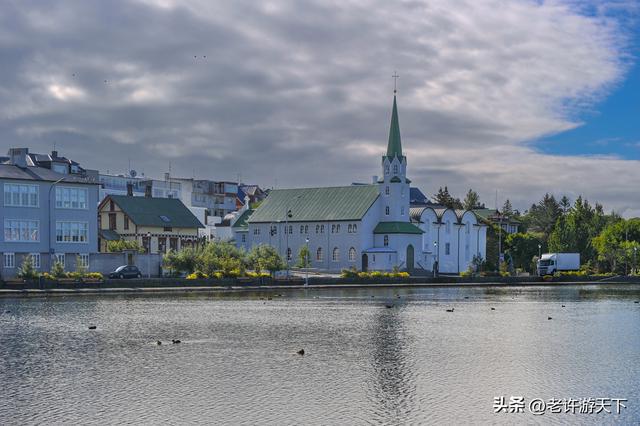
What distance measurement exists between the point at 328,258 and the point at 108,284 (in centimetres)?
5752

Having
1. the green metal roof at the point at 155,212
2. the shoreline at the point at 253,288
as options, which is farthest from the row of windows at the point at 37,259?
the green metal roof at the point at 155,212

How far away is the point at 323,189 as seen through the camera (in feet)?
472

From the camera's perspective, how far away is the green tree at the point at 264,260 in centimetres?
10281

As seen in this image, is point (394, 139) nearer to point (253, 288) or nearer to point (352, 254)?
point (352, 254)

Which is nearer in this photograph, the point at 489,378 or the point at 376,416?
the point at 376,416

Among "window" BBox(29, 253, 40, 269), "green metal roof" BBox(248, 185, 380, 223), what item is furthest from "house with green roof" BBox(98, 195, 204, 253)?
"window" BBox(29, 253, 40, 269)

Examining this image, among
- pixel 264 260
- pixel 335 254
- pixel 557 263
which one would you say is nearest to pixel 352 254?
pixel 335 254

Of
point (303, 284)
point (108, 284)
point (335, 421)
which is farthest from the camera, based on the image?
point (303, 284)

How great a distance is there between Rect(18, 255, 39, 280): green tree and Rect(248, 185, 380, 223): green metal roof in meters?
61.0

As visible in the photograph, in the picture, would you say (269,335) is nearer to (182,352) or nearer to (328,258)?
(182,352)

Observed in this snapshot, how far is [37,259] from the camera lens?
8812 cm

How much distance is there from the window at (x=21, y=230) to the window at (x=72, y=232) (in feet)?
8.16

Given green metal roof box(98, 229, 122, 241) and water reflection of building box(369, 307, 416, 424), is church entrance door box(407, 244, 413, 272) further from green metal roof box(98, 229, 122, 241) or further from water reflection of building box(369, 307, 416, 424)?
water reflection of building box(369, 307, 416, 424)

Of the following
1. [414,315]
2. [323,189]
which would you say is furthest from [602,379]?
A: [323,189]
